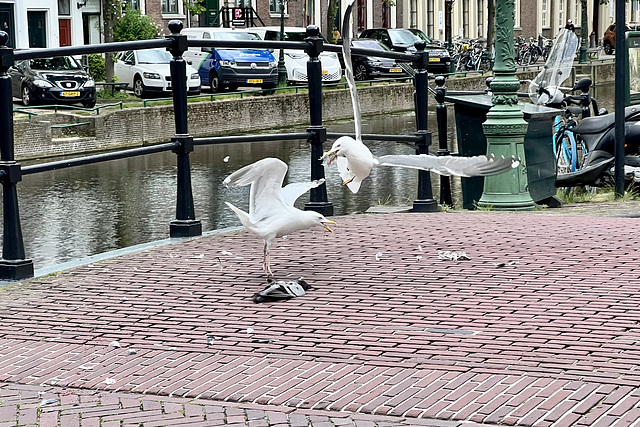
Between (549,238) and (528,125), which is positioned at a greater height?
(528,125)

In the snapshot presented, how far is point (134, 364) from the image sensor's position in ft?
15.4

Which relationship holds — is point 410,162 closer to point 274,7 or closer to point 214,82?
point 214,82

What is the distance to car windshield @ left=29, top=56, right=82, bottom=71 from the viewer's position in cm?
2392

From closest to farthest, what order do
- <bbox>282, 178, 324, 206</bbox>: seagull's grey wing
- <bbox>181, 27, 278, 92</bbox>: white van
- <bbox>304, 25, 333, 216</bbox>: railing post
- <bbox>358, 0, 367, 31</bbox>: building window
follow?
<bbox>282, 178, 324, 206</bbox>: seagull's grey wing → <bbox>304, 25, 333, 216</bbox>: railing post → <bbox>181, 27, 278, 92</bbox>: white van → <bbox>358, 0, 367, 31</bbox>: building window

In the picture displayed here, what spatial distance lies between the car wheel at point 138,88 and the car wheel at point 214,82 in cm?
197

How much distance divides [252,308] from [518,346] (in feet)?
4.88

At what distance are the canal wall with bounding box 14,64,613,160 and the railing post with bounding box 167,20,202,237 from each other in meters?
11.5

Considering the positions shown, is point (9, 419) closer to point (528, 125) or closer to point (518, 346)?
point (518, 346)

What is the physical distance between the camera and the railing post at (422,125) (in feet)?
31.5

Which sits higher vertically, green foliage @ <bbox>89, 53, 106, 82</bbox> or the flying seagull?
green foliage @ <bbox>89, 53, 106, 82</bbox>

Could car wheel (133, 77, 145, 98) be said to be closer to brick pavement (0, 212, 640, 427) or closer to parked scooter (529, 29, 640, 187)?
parked scooter (529, 29, 640, 187)

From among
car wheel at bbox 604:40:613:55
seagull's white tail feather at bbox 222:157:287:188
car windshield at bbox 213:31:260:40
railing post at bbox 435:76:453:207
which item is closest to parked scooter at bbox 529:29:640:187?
Result: railing post at bbox 435:76:453:207

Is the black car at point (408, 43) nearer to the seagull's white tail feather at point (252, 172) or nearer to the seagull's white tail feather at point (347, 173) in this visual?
the seagull's white tail feather at point (347, 173)

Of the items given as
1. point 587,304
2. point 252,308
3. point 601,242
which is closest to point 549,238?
point 601,242
